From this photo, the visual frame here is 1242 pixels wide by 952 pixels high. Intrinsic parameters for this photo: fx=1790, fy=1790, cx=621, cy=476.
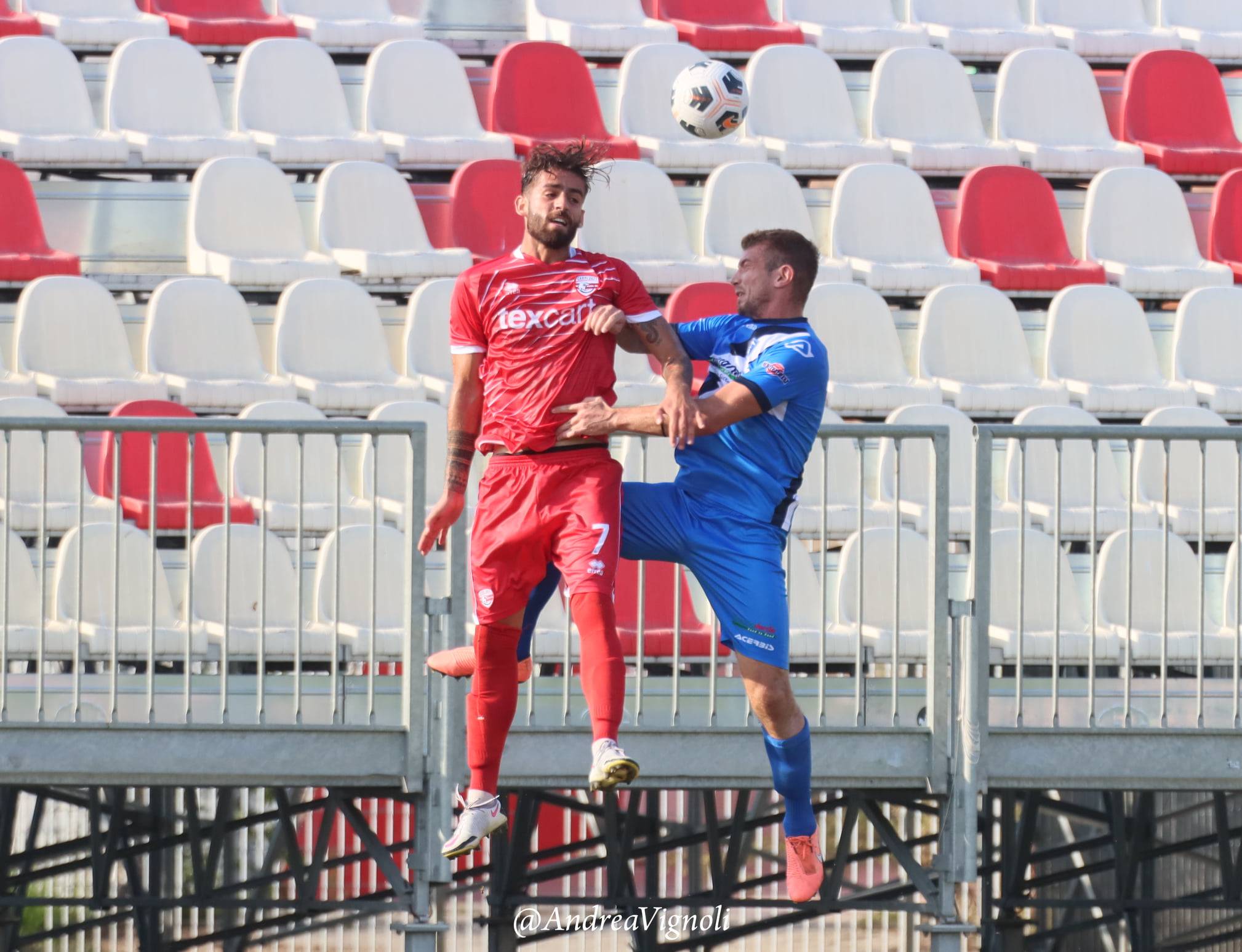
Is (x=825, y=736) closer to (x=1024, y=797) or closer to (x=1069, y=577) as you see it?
(x=1069, y=577)

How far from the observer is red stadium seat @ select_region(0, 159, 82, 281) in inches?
322

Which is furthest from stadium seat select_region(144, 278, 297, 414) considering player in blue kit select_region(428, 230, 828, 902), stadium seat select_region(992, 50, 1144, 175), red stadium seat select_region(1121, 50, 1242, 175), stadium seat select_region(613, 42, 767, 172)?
red stadium seat select_region(1121, 50, 1242, 175)

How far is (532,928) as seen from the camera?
25.0 ft

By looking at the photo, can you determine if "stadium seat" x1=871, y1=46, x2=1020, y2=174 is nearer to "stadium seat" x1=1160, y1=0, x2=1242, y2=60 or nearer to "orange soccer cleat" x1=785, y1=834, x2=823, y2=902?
"stadium seat" x1=1160, y1=0, x2=1242, y2=60

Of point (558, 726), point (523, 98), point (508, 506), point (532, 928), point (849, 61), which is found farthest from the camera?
point (849, 61)

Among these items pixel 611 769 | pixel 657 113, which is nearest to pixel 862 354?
pixel 657 113

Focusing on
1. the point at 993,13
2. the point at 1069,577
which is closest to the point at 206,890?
the point at 1069,577

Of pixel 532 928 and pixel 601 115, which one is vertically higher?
pixel 601 115

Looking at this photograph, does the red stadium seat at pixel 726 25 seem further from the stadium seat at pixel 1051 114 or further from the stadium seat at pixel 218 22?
the stadium seat at pixel 218 22

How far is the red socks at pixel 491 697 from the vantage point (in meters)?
4.20

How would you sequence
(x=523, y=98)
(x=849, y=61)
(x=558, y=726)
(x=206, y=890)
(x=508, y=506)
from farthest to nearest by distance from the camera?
(x=849, y=61)
(x=523, y=98)
(x=206, y=890)
(x=558, y=726)
(x=508, y=506)

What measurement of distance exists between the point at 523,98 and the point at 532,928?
4.26 metres

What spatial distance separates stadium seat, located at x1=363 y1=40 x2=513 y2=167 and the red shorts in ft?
17.1

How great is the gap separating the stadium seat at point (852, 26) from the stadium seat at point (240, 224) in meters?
3.36
